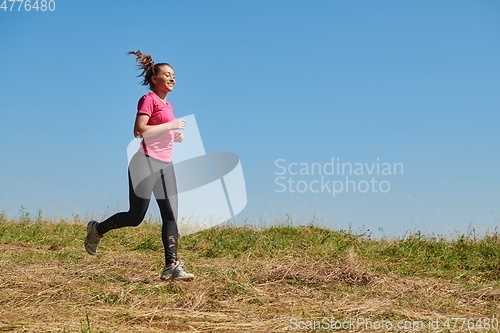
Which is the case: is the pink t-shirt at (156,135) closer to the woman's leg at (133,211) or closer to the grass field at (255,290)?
the woman's leg at (133,211)

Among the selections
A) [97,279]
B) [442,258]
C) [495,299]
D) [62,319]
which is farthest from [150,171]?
[442,258]

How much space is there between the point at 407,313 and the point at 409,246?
5.38 meters

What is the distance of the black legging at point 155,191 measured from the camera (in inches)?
192

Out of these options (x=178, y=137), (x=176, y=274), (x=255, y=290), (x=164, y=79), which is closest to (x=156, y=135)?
(x=178, y=137)

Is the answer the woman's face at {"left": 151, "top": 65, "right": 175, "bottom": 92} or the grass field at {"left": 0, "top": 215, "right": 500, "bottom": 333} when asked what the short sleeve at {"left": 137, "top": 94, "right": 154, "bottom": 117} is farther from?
the grass field at {"left": 0, "top": 215, "right": 500, "bottom": 333}

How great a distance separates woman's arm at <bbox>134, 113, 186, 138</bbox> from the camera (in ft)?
15.6

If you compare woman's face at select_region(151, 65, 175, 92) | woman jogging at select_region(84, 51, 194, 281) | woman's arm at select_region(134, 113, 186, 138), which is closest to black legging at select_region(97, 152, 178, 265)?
woman jogging at select_region(84, 51, 194, 281)

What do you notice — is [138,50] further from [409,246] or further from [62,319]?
[409,246]

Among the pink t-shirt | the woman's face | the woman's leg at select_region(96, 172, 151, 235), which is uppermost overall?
the woman's face

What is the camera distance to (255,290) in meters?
4.38

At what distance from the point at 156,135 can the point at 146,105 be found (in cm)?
31

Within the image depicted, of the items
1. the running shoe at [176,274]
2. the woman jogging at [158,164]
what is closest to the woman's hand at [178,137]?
the woman jogging at [158,164]

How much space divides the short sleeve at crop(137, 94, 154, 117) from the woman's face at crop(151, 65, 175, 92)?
0.21 m

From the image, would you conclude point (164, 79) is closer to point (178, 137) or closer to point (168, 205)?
point (178, 137)
